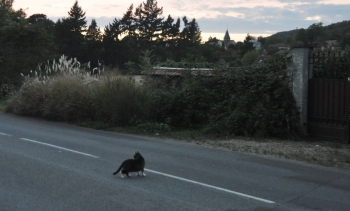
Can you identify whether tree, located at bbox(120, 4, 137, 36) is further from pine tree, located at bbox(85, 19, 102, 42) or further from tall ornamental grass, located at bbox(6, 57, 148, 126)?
tall ornamental grass, located at bbox(6, 57, 148, 126)

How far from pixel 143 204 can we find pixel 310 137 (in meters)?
9.25

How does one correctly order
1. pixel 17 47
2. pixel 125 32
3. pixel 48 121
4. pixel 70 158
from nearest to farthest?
pixel 70 158, pixel 48 121, pixel 17 47, pixel 125 32

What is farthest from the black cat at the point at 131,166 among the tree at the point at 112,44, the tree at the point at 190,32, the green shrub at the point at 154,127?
the tree at the point at 190,32

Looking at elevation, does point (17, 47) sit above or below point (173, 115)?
above

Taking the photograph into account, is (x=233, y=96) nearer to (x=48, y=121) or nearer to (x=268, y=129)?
(x=268, y=129)

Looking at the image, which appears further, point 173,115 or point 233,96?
point 173,115

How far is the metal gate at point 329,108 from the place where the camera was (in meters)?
13.8

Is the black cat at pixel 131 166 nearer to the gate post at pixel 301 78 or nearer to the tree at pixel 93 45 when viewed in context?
the gate post at pixel 301 78

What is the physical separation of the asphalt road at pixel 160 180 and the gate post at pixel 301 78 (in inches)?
157

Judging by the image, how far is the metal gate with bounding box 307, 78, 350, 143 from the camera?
13.8m

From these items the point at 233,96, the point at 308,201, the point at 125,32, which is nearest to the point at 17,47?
the point at 233,96

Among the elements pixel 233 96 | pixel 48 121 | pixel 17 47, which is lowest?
pixel 48 121

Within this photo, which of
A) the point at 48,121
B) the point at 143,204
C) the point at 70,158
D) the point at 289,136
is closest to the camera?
the point at 143,204

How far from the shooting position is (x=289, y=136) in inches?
579
